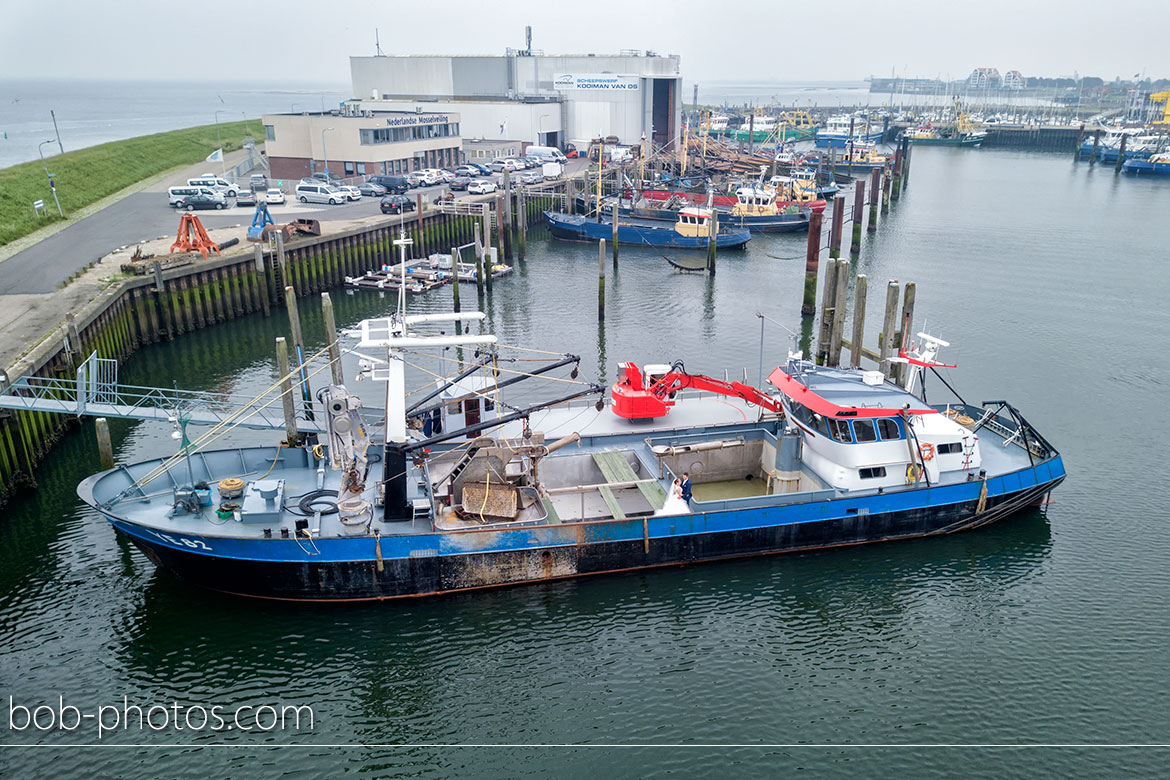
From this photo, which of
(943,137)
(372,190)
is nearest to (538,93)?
(372,190)

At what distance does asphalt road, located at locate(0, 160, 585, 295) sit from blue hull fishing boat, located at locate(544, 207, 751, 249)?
9.50 meters

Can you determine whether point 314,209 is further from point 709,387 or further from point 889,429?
point 889,429

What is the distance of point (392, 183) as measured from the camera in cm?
6119

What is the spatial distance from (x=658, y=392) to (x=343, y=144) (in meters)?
49.3

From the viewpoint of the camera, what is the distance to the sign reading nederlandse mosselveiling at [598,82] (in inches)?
3310

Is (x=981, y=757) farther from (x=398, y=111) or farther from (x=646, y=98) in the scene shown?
(x=646, y=98)

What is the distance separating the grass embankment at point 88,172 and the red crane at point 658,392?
35370 mm

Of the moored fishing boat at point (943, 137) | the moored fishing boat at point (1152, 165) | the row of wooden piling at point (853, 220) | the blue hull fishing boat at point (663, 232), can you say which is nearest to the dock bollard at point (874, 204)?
the row of wooden piling at point (853, 220)

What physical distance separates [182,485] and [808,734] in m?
15.9

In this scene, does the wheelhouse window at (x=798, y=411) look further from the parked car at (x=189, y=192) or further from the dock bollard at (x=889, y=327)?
the parked car at (x=189, y=192)

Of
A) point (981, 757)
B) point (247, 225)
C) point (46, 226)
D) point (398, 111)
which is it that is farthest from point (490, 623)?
point (398, 111)

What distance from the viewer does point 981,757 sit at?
49.1ft

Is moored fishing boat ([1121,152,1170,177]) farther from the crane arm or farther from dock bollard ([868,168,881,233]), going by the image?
the crane arm

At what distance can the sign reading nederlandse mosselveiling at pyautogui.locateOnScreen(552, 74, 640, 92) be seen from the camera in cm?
8406
